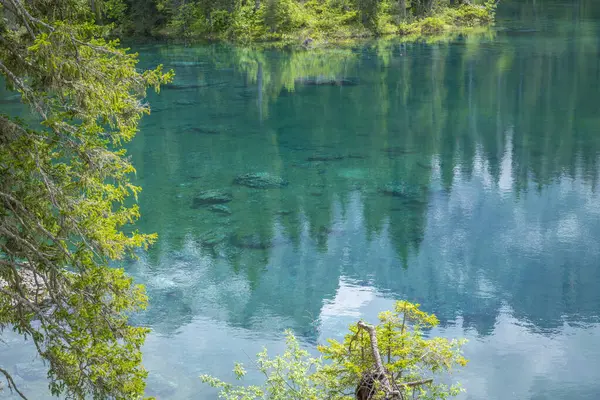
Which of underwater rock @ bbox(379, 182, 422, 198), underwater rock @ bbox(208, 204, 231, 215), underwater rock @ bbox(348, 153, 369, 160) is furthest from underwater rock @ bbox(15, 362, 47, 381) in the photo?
underwater rock @ bbox(348, 153, 369, 160)

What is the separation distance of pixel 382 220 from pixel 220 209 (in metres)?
5.60

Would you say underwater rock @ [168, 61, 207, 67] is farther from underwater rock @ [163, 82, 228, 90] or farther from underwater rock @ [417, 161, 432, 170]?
underwater rock @ [417, 161, 432, 170]

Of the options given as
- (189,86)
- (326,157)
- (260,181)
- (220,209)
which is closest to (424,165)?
(326,157)

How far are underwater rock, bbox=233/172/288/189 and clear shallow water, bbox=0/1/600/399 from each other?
0.56 m

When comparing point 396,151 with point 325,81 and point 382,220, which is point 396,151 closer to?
point 382,220

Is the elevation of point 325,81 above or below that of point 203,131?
above

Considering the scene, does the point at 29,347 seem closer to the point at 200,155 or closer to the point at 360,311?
the point at 360,311

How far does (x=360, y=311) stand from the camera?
664 inches

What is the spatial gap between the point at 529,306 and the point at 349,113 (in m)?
20.4

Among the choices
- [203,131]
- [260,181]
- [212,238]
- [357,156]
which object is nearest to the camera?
[212,238]

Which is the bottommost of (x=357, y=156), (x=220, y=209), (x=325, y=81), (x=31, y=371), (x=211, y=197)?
(x=31, y=371)

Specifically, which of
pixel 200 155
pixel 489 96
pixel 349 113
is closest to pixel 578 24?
pixel 489 96

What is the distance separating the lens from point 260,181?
26.6m

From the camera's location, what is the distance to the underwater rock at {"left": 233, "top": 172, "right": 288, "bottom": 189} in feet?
85.7
